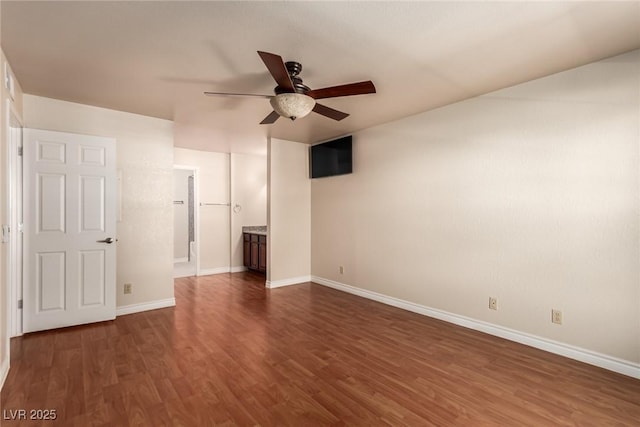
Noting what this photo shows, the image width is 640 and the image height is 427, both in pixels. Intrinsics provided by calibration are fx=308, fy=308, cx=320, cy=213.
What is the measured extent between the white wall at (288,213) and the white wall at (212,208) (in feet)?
5.68

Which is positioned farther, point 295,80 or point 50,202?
point 50,202

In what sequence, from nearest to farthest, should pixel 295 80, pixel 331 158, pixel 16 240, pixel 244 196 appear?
pixel 295 80
pixel 16 240
pixel 331 158
pixel 244 196

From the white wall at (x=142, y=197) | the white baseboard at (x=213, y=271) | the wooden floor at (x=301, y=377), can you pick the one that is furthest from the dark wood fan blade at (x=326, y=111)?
the white baseboard at (x=213, y=271)

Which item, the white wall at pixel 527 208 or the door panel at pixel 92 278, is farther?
the door panel at pixel 92 278

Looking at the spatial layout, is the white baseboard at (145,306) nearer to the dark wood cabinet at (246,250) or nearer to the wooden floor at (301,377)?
the wooden floor at (301,377)

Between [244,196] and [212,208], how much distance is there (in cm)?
75

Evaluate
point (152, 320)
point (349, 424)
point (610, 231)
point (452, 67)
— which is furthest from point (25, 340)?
point (610, 231)

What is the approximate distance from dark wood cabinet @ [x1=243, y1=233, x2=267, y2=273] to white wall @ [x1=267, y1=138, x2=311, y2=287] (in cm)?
73

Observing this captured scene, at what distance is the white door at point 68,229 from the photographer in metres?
3.24

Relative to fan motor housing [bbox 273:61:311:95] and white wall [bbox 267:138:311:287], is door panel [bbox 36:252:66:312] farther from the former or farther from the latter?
fan motor housing [bbox 273:61:311:95]

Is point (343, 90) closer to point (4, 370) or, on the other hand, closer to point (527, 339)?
point (527, 339)

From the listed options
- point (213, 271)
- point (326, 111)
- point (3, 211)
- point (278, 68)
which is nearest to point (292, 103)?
point (278, 68)

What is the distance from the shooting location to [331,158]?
5199 mm

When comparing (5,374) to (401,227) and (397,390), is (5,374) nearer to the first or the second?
(397,390)
